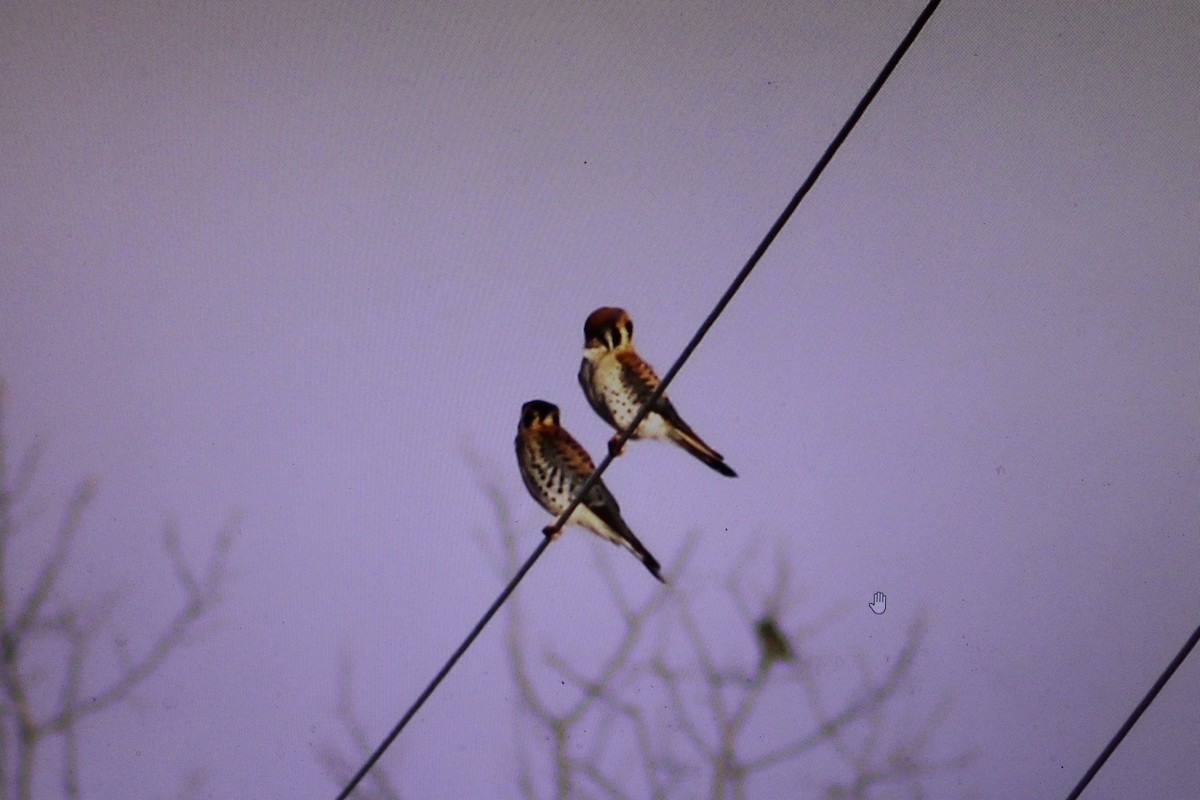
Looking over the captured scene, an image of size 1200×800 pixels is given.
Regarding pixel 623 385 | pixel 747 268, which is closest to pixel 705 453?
pixel 623 385

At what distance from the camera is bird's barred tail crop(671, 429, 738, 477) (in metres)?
1.25

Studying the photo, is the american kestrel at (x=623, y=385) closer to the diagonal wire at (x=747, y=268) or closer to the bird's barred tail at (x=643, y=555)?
the bird's barred tail at (x=643, y=555)

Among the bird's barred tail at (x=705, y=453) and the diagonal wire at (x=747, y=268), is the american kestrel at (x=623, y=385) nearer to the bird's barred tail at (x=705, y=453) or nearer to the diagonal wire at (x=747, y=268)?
the bird's barred tail at (x=705, y=453)

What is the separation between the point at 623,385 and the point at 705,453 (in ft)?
0.38

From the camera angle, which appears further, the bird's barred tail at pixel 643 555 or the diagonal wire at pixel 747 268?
the bird's barred tail at pixel 643 555

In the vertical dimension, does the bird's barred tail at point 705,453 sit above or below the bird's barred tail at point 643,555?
above

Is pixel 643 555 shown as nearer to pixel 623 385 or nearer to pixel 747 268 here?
pixel 623 385

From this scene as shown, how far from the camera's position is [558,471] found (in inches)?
48.4

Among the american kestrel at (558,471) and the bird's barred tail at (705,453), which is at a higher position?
the bird's barred tail at (705,453)

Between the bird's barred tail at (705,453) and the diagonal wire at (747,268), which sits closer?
the diagonal wire at (747,268)

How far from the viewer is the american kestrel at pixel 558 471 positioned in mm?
1229

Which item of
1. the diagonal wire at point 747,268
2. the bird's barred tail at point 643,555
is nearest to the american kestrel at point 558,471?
the bird's barred tail at point 643,555

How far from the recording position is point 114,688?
1184 mm

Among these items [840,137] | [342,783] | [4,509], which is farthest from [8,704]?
[840,137]
